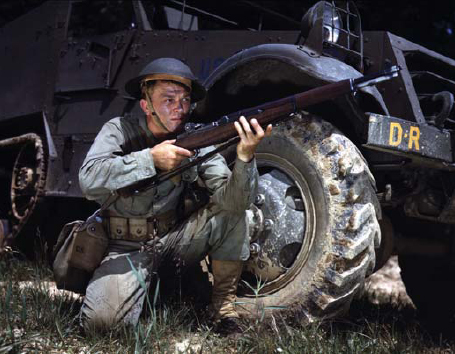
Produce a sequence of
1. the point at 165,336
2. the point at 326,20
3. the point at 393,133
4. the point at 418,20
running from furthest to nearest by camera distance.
Answer: the point at 418,20, the point at 326,20, the point at 393,133, the point at 165,336

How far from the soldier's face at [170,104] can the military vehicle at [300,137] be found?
406 millimetres

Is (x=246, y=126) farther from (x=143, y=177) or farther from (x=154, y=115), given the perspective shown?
(x=154, y=115)

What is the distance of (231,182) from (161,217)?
1.53ft

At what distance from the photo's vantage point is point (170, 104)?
10.3 feet

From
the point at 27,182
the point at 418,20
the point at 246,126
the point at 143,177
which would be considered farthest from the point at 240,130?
the point at 418,20

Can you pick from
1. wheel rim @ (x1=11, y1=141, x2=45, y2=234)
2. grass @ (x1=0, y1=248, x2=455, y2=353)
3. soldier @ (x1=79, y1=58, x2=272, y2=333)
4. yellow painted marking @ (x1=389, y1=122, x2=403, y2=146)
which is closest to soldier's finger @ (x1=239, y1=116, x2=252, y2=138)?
soldier @ (x1=79, y1=58, x2=272, y2=333)

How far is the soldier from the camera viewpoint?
2.98m

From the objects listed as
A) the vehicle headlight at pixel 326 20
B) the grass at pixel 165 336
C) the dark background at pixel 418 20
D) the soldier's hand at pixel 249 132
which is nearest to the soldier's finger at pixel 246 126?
the soldier's hand at pixel 249 132

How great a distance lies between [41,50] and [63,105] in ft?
1.88

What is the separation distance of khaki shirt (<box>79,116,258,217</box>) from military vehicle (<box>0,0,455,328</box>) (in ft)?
0.97

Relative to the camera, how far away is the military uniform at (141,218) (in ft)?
9.46

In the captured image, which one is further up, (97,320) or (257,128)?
(257,128)

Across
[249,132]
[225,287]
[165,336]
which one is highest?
[249,132]

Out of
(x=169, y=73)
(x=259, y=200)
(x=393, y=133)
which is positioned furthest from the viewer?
(x=259, y=200)
